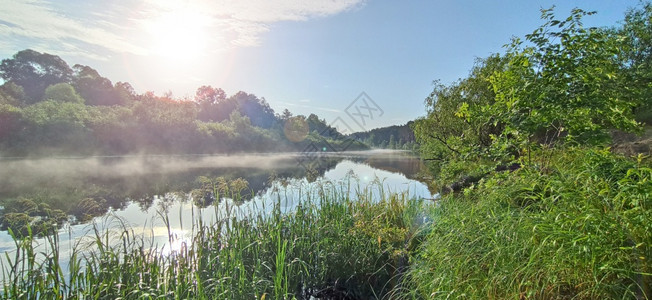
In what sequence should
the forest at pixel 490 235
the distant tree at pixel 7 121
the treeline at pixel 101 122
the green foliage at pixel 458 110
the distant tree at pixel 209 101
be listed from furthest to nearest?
the distant tree at pixel 209 101 → the treeline at pixel 101 122 → the distant tree at pixel 7 121 → the green foliage at pixel 458 110 → the forest at pixel 490 235

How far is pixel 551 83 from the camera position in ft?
10.4

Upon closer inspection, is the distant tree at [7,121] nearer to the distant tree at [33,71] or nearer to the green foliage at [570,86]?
the distant tree at [33,71]

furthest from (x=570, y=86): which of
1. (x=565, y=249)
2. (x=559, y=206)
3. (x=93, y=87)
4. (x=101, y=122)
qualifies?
(x=93, y=87)

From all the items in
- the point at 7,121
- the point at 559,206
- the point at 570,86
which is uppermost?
the point at 7,121

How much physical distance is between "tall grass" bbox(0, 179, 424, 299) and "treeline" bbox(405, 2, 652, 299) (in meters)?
0.66

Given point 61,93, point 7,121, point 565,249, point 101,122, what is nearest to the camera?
point 565,249

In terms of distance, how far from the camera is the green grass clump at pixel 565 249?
5.12 ft

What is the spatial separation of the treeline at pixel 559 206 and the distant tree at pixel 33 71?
57.4m

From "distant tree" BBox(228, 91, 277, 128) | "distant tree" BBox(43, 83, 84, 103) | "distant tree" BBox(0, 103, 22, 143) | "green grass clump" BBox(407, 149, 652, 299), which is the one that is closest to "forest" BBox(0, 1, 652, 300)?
"green grass clump" BBox(407, 149, 652, 299)

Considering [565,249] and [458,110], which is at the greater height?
[458,110]

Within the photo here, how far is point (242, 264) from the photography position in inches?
102

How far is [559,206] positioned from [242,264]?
8.60 ft

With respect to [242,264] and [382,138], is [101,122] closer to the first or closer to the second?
[242,264]

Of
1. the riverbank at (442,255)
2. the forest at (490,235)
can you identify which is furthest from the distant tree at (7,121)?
the riverbank at (442,255)
